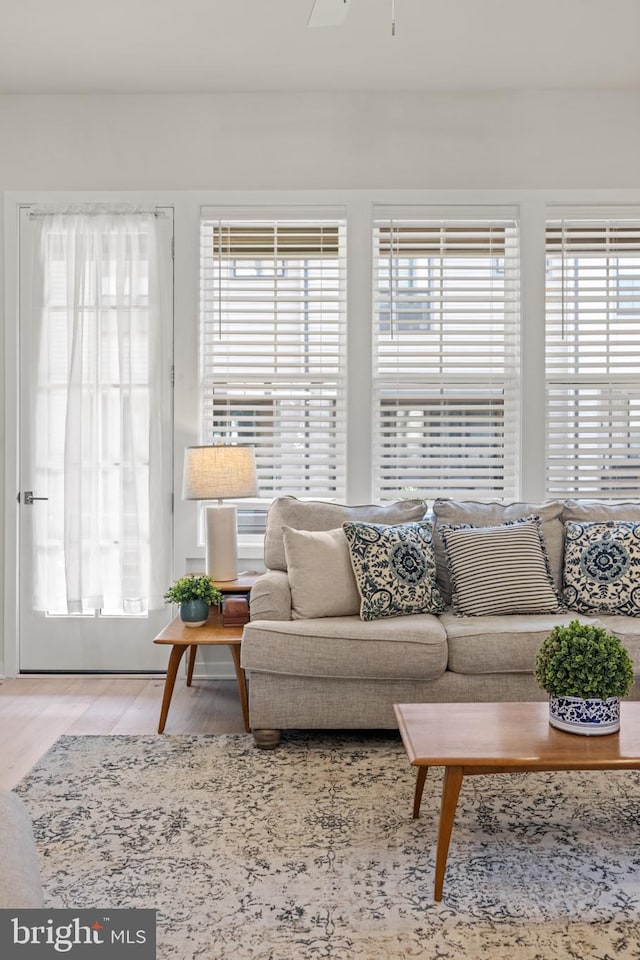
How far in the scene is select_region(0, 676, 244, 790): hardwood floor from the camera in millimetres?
3430

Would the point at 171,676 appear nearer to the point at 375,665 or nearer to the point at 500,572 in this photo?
the point at 375,665

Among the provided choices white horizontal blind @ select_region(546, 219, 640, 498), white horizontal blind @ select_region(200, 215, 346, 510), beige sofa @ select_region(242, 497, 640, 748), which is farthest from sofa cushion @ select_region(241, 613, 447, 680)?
white horizontal blind @ select_region(546, 219, 640, 498)

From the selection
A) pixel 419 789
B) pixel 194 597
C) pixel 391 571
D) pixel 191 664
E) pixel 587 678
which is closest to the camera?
pixel 587 678

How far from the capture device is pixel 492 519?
12.8 ft

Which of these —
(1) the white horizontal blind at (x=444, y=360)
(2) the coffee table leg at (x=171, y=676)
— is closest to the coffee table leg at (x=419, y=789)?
(2) the coffee table leg at (x=171, y=676)

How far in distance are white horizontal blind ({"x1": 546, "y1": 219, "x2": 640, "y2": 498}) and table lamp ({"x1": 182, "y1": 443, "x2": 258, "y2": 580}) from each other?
5.74 feet

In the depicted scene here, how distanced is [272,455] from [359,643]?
149cm

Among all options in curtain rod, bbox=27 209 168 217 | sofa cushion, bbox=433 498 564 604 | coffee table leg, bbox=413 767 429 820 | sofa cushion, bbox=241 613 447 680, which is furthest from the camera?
curtain rod, bbox=27 209 168 217

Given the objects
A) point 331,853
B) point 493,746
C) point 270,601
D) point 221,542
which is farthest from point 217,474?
point 493,746

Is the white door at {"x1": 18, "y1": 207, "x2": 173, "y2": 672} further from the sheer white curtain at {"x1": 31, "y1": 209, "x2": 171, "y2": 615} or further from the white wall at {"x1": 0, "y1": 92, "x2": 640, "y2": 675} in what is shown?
the white wall at {"x1": 0, "y1": 92, "x2": 640, "y2": 675}

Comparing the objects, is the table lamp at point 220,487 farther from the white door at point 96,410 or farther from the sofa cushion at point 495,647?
the sofa cushion at point 495,647

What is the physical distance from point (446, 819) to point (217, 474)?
214cm

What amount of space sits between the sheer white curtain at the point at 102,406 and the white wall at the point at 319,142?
0.91 feet

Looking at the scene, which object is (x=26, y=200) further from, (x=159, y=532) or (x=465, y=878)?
(x=465, y=878)
